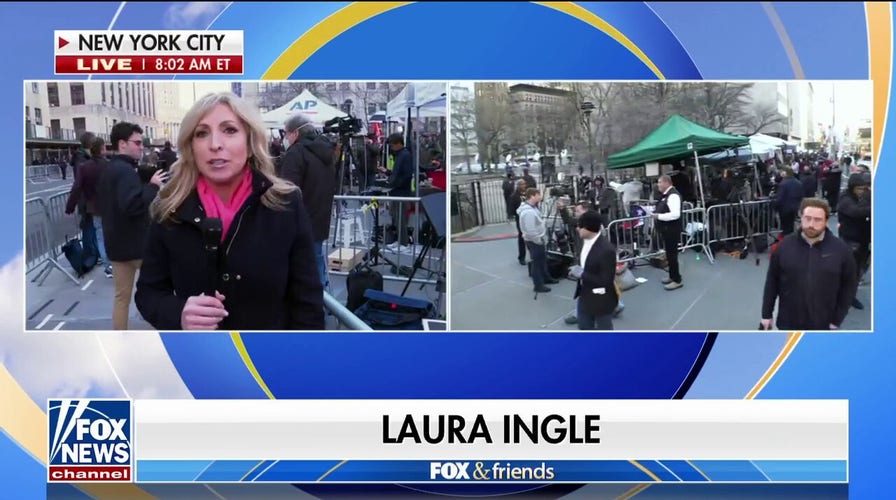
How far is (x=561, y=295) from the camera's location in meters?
2.69

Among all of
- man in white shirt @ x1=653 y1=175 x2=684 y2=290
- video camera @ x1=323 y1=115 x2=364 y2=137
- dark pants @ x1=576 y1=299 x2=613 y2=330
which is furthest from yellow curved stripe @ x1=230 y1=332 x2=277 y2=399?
man in white shirt @ x1=653 y1=175 x2=684 y2=290

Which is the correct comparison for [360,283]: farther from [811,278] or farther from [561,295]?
[811,278]

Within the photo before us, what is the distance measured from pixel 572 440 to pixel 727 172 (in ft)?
3.41

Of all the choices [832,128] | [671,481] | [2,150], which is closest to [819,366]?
[671,481]

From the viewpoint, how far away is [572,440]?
274 centimetres

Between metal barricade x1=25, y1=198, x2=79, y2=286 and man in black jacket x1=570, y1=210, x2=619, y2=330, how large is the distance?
1694 mm

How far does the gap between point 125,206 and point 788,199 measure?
87.9 inches

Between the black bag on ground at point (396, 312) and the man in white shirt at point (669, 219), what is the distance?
80 cm

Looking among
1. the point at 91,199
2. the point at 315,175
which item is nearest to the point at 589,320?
the point at 315,175

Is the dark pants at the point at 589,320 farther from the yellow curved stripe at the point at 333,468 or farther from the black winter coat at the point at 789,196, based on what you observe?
the yellow curved stripe at the point at 333,468

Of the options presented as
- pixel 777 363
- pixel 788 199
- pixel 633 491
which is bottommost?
pixel 633 491

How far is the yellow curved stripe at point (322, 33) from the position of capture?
2.68 meters

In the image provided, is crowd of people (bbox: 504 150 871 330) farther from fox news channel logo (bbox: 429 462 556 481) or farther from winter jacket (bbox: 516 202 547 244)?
fox news channel logo (bbox: 429 462 556 481)

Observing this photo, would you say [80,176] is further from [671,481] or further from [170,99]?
[671,481]
